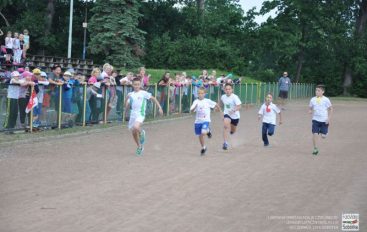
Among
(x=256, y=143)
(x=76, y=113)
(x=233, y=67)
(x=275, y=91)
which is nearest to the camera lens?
(x=256, y=143)

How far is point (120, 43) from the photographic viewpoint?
4369cm

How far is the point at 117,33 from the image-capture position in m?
44.1

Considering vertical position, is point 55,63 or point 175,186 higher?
point 55,63

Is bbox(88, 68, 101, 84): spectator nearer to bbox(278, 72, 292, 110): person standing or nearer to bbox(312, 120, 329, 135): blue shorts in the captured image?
bbox(312, 120, 329, 135): blue shorts

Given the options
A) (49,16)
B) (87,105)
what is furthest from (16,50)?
(49,16)

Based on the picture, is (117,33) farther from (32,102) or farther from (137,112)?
(137,112)

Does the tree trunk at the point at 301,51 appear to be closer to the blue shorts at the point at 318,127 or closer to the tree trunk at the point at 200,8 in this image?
the tree trunk at the point at 200,8

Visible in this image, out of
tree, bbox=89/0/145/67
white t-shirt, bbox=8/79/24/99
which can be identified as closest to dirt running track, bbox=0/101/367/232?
white t-shirt, bbox=8/79/24/99

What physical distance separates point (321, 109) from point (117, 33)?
2865 centimetres

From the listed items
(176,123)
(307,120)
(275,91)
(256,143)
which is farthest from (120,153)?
(275,91)

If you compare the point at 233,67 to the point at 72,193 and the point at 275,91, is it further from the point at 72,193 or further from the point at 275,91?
the point at 72,193

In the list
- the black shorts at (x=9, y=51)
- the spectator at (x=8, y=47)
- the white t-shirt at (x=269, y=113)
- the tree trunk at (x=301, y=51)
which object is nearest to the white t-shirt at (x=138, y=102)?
the white t-shirt at (x=269, y=113)

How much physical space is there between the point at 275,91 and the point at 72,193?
37830 millimetres

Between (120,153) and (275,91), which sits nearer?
(120,153)
